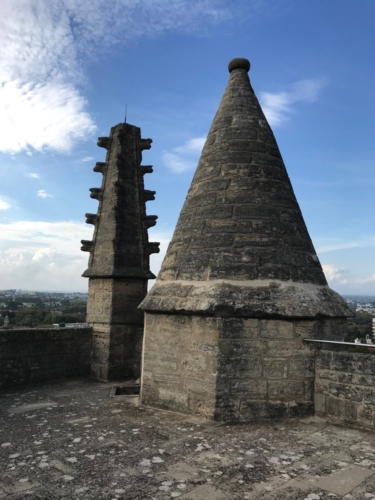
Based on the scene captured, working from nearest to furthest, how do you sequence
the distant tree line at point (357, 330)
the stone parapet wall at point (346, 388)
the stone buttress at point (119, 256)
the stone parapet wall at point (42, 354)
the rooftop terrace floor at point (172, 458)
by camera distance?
the rooftop terrace floor at point (172, 458) < the stone parapet wall at point (346, 388) < the stone parapet wall at point (42, 354) < the distant tree line at point (357, 330) < the stone buttress at point (119, 256)

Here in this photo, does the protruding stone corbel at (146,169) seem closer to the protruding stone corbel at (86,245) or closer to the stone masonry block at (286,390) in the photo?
the protruding stone corbel at (86,245)

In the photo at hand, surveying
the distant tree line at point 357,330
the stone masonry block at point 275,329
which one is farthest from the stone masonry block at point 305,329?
the distant tree line at point 357,330

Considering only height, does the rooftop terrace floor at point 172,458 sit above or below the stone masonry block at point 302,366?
below

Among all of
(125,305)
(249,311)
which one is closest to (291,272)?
(249,311)

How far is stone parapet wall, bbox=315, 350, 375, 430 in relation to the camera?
433cm

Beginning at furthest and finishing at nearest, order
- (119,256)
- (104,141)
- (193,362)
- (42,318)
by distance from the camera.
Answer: (42,318) → (104,141) → (119,256) → (193,362)

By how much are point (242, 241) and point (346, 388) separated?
2.17m

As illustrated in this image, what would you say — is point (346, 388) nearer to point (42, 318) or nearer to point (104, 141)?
point (104, 141)

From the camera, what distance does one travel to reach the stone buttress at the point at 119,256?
7766mm

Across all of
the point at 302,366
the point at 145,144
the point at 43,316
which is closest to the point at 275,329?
the point at 302,366

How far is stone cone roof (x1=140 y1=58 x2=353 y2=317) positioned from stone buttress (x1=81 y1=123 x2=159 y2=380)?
2.35m

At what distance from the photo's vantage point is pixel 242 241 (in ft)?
17.2

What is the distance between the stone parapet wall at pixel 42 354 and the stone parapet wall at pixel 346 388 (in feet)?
15.9

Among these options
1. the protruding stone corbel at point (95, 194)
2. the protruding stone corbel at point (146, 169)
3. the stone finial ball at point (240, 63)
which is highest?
the stone finial ball at point (240, 63)
